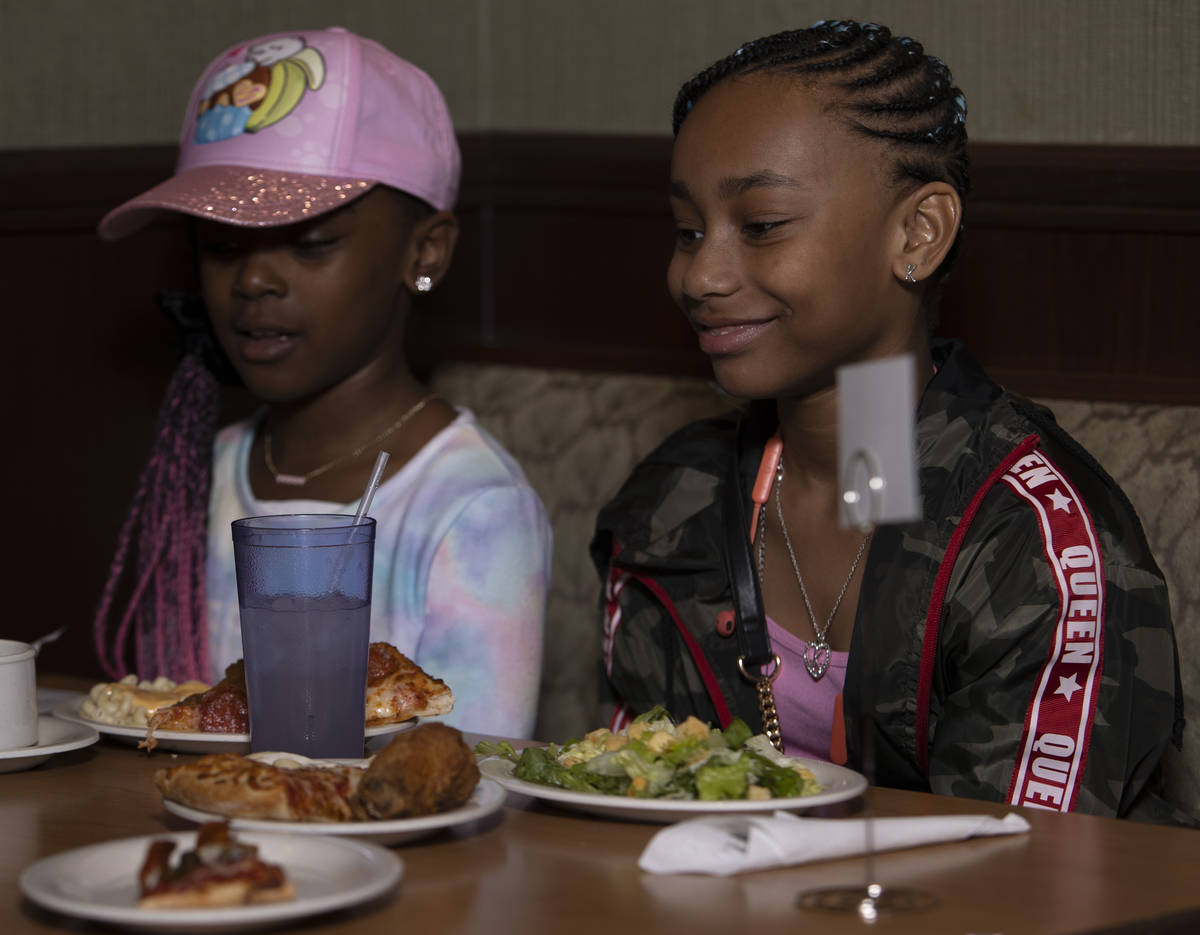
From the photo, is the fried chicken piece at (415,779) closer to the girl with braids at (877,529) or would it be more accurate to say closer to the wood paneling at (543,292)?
the girl with braids at (877,529)

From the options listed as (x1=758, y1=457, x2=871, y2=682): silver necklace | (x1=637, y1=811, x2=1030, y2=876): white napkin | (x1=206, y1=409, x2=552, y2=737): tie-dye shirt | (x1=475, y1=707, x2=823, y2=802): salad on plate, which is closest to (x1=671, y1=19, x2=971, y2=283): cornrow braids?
(x1=758, y1=457, x2=871, y2=682): silver necklace

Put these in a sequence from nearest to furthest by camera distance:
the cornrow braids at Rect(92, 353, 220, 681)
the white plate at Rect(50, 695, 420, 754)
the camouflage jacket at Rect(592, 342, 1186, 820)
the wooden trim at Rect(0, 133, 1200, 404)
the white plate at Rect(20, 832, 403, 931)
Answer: the white plate at Rect(20, 832, 403, 931) < the white plate at Rect(50, 695, 420, 754) < the camouflage jacket at Rect(592, 342, 1186, 820) < the wooden trim at Rect(0, 133, 1200, 404) < the cornrow braids at Rect(92, 353, 220, 681)

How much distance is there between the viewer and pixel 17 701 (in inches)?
54.3

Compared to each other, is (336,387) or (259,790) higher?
(336,387)

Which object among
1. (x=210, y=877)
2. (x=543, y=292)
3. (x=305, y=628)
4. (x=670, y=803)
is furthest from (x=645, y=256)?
(x=210, y=877)

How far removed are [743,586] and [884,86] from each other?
54 cm

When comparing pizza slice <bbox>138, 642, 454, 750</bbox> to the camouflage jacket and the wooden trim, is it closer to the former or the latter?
the camouflage jacket

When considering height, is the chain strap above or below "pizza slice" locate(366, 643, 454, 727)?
below

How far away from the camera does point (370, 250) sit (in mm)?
2090

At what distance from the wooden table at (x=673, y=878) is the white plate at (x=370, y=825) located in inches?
0.9

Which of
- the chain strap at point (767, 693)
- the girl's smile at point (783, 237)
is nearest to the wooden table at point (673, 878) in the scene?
the chain strap at point (767, 693)

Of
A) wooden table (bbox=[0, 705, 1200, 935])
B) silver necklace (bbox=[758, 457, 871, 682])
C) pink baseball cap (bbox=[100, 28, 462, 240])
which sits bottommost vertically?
wooden table (bbox=[0, 705, 1200, 935])

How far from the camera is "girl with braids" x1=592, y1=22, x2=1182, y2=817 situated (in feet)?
5.23

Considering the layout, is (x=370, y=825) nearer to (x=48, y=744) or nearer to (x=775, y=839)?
(x=775, y=839)
